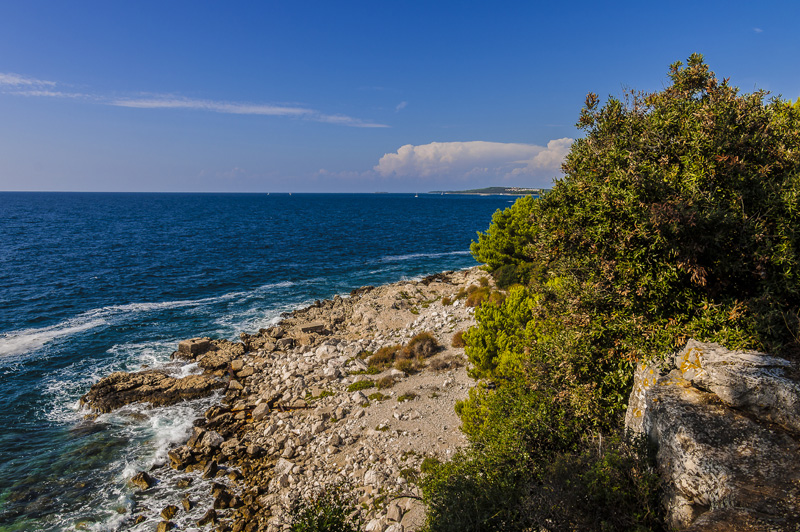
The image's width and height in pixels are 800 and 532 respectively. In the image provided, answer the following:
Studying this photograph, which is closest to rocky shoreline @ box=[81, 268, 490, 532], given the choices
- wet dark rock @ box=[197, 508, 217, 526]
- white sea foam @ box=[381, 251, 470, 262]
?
wet dark rock @ box=[197, 508, 217, 526]

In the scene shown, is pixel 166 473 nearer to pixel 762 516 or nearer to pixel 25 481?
pixel 25 481

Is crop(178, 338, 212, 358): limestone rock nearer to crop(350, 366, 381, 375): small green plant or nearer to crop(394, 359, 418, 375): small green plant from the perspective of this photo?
crop(350, 366, 381, 375): small green plant

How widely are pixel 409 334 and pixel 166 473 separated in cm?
1662

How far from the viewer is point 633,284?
9852 millimetres

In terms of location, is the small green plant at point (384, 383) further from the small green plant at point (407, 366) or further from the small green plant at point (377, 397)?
the small green plant at point (407, 366)

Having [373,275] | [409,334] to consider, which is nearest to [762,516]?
[409,334]

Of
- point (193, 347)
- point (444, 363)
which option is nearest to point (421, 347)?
point (444, 363)

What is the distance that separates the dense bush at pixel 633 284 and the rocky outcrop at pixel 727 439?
0.62 metres

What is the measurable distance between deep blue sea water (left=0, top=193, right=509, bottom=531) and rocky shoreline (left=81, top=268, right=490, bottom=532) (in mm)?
1387

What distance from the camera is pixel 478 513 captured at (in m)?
8.71

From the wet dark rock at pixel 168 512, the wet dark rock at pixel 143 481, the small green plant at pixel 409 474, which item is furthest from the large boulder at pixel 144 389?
the small green plant at pixel 409 474

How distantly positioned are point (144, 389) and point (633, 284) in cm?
2533

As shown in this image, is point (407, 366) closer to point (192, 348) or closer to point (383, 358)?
point (383, 358)

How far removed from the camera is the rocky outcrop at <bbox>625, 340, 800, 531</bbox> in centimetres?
632
